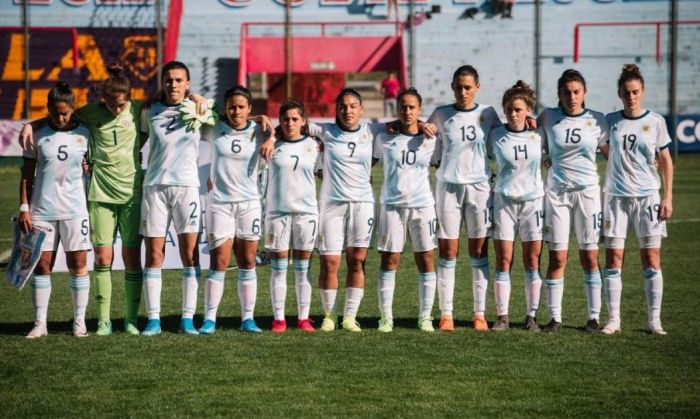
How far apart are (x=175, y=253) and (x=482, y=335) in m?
3.97

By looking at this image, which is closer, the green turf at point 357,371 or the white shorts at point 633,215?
the green turf at point 357,371

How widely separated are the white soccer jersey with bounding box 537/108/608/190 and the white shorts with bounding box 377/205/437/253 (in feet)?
3.06

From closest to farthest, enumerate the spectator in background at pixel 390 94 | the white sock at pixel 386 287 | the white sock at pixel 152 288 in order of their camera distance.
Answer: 1. the white sock at pixel 152 288
2. the white sock at pixel 386 287
3. the spectator in background at pixel 390 94

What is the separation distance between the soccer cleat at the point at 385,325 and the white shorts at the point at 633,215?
1699mm

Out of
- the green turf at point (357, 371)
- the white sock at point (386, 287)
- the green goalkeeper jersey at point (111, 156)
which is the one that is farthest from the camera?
the white sock at point (386, 287)

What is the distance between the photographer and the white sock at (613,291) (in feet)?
26.8

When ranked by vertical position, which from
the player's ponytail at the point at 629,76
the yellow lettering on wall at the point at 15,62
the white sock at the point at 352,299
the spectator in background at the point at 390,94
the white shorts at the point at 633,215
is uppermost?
the yellow lettering on wall at the point at 15,62

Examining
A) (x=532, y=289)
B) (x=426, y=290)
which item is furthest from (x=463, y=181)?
(x=532, y=289)

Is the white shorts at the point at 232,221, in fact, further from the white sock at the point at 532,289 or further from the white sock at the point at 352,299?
the white sock at the point at 532,289

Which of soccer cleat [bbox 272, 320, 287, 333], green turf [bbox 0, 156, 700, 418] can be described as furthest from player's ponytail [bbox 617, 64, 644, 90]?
soccer cleat [bbox 272, 320, 287, 333]

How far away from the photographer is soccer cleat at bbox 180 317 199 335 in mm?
7995

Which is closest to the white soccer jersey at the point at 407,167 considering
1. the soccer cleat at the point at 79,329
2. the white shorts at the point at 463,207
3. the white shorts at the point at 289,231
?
the white shorts at the point at 463,207

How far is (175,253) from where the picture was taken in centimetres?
1091

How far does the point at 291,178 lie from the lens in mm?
8039
